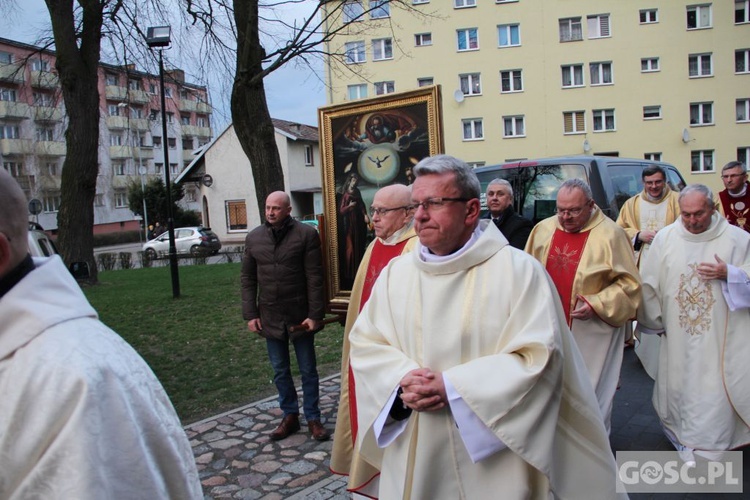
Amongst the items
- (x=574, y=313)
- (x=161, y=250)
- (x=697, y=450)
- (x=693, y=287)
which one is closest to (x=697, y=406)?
(x=697, y=450)

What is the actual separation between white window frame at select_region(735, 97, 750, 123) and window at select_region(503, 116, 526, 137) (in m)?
12.9

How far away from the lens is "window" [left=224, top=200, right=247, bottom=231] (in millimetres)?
44147

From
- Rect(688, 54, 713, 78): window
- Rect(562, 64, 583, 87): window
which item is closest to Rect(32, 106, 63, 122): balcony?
Rect(562, 64, 583, 87): window

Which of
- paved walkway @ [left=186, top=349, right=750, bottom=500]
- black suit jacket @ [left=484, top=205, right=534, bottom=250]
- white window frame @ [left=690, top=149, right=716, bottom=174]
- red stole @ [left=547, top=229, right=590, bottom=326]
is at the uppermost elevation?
white window frame @ [left=690, top=149, right=716, bottom=174]

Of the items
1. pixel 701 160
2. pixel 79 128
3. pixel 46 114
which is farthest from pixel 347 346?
pixel 701 160

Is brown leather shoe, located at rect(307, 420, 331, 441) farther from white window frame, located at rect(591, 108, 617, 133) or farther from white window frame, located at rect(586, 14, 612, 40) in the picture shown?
white window frame, located at rect(586, 14, 612, 40)

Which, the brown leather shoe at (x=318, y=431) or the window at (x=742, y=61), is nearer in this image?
the brown leather shoe at (x=318, y=431)

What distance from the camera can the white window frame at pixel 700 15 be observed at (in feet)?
125

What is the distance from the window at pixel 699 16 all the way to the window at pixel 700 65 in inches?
69.3

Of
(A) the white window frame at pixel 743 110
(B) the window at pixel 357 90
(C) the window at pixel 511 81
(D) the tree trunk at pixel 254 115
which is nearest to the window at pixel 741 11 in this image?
(A) the white window frame at pixel 743 110

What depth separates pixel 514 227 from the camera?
18.2ft

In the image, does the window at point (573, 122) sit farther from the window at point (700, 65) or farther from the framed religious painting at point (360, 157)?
the framed religious painting at point (360, 157)

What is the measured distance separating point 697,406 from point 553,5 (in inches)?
1552

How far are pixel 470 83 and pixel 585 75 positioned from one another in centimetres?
721
